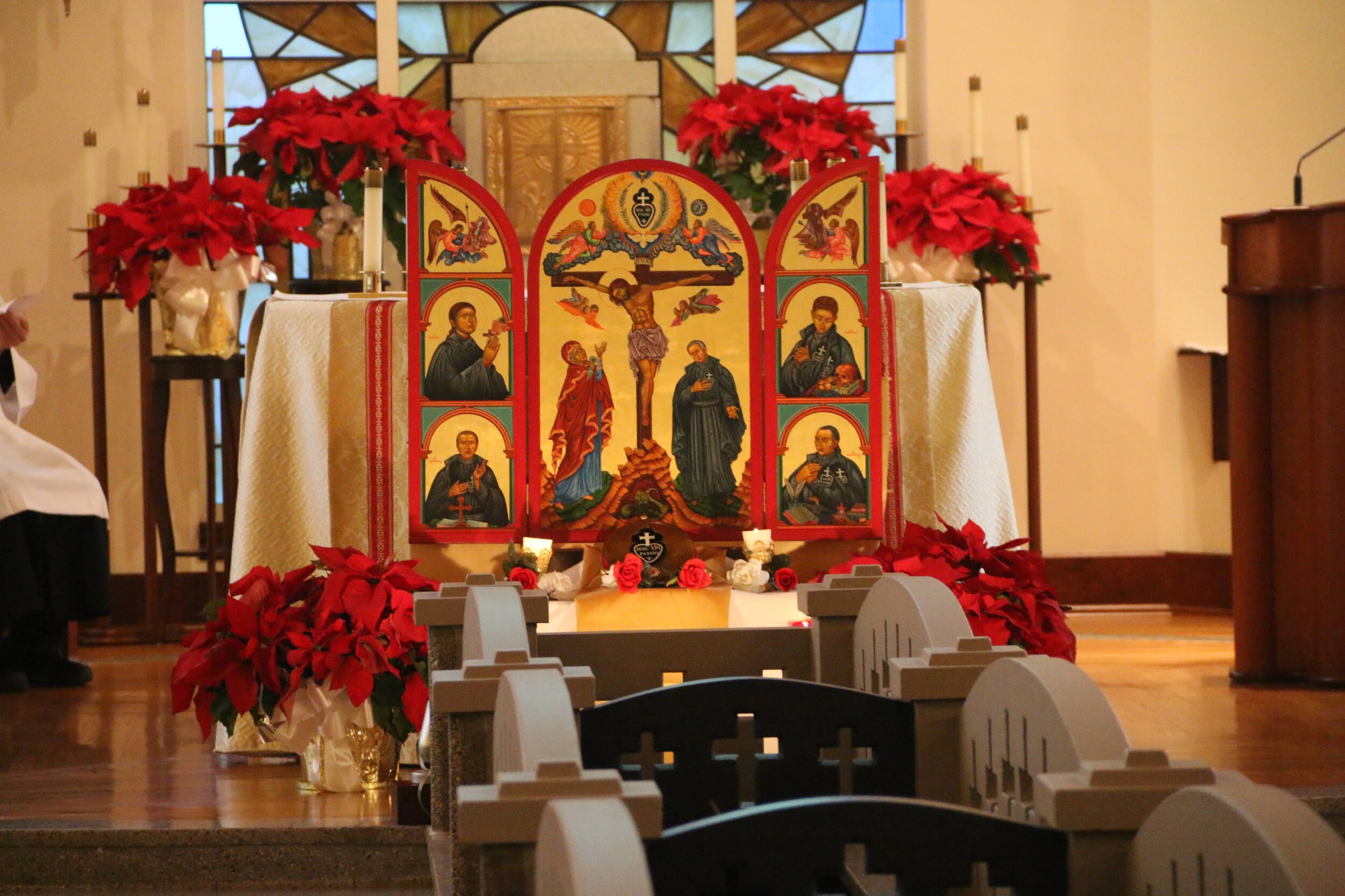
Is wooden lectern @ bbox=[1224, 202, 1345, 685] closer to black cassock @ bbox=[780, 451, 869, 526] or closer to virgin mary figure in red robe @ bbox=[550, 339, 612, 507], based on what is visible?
black cassock @ bbox=[780, 451, 869, 526]

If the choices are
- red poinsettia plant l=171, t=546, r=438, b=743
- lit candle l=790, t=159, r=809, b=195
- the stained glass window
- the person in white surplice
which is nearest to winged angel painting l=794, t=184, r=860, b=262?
lit candle l=790, t=159, r=809, b=195

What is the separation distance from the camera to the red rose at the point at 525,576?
10.7 feet

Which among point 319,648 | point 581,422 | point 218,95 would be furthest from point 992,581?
point 218,95

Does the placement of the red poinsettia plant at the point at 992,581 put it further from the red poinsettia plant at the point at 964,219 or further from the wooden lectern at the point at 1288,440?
the red poinsettia plant at the point at 964,219

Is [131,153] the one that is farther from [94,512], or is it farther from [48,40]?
[94,512]

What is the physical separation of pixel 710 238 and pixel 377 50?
3.16m

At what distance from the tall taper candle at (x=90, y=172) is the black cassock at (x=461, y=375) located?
97.3 inches

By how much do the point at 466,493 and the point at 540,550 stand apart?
22cm

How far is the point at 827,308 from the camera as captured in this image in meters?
3.47

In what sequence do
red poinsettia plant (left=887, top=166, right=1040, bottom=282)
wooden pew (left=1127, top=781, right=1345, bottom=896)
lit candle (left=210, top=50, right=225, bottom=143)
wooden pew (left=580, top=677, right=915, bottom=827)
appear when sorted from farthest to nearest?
1. lit candle (left=210, top=50, right=225, bottom=143)
2. red poinsettia plant (left=887, top=166, right=1040, bottom=282)
3. wooden pew (left=580, top=677, right=915, bottom=827)
4. wooden pew (left=1127, top=781, right=1345, bottom=896)

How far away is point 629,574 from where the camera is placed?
3.27 m

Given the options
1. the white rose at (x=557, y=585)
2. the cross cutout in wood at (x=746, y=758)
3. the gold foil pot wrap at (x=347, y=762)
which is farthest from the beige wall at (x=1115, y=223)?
the cross cutout in wood at (x=746, y=758)

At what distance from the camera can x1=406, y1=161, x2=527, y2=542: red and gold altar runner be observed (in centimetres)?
339

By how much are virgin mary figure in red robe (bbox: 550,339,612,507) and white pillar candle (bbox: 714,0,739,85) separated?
305cm
